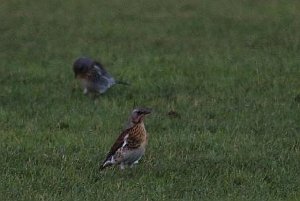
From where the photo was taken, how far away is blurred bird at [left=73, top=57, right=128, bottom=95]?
1330 cm

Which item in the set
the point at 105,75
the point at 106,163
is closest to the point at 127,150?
the point at 106,163

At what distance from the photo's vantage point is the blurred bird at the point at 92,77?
1330cm

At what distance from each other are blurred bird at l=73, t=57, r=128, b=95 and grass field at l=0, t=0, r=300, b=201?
160 mm

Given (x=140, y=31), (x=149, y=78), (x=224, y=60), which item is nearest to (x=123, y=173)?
(x=149, y=78)

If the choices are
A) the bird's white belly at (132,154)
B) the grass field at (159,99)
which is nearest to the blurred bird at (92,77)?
the grass field at (159,99)

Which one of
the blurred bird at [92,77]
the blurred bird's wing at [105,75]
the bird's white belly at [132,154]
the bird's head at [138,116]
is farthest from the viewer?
the blurred bird's wing at [105,75]

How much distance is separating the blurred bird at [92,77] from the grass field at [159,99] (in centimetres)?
16

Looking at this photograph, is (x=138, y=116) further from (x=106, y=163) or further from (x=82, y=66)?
(x=82, y=66)

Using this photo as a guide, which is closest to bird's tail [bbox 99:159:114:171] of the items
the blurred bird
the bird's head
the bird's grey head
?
the bird's head

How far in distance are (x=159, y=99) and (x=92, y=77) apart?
3.69 feet

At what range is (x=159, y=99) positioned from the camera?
42.0 ft

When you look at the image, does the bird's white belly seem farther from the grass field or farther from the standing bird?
the grass field

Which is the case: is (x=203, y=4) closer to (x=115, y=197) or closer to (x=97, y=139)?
(x=97, y=139)

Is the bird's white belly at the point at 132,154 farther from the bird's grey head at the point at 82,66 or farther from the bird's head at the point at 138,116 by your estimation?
the bird's grey head at the point at 82,66
